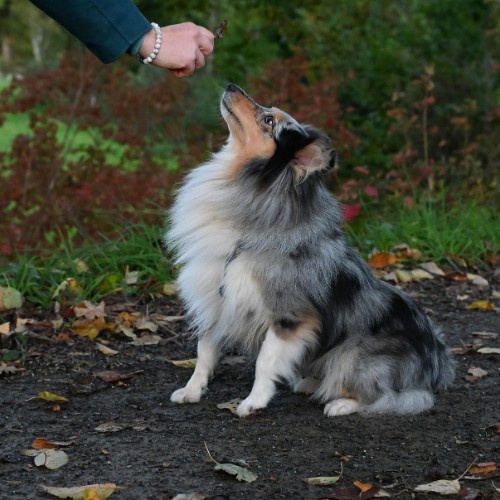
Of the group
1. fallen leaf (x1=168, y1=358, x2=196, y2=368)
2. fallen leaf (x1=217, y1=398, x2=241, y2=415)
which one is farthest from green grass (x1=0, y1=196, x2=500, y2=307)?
fallen leaf (x1=217, y1=398, x2=241, y2=415)

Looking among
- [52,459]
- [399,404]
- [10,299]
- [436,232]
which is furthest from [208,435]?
[436,232]

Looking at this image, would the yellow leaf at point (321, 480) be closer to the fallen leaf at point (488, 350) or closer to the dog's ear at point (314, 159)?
the dog's ear at point (314, 159)

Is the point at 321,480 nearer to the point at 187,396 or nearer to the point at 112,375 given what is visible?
the point at 187,396

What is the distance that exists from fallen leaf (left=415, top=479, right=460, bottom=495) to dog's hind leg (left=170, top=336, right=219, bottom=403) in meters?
1.34

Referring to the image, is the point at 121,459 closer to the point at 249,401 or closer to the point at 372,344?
the point at 249,401

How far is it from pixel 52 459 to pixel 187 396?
37.3 inches

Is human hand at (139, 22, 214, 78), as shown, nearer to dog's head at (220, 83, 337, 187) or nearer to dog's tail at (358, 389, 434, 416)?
dog's head at (220, 83, 337, 187)

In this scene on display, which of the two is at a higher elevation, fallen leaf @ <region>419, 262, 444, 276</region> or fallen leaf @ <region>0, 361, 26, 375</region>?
fallen leaf @ <region>419, 262, 444, 276</region>

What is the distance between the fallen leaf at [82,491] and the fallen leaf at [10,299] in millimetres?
2558

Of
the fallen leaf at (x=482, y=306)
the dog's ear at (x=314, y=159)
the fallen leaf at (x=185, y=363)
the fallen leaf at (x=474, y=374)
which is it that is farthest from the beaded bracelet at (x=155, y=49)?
the fallen leaf at (x=482, y=306)

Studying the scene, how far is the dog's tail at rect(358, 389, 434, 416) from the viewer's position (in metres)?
4.36

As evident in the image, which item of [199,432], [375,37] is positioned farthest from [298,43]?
[199,432]

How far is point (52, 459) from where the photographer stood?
12.0 ft

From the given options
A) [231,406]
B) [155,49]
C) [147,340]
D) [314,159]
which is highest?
[155,49]
